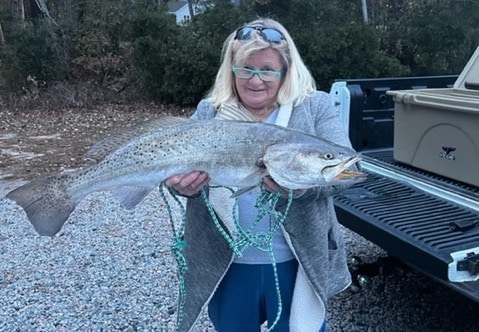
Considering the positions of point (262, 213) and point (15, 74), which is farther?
point (15, 74)

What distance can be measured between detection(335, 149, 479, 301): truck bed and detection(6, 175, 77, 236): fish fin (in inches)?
68.1

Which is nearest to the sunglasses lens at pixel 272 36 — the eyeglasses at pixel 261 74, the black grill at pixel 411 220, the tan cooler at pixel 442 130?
the eyeglasses at pixel 261 74

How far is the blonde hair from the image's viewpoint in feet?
7.84

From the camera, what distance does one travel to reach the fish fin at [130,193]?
2.33 meters

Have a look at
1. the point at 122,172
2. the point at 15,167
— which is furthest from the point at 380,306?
the point at 15,167

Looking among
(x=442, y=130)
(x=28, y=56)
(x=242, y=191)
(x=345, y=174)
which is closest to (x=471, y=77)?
(x=442, y=130)

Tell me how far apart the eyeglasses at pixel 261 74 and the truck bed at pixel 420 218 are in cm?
125

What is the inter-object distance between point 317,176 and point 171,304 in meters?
2.81

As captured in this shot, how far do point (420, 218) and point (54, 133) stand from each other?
37.3 ft

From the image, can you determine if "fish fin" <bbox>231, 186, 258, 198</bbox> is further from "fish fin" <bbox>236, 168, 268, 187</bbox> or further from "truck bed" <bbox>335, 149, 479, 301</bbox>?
"truck bed" <bbox>335, 149, 479, 301</bbox>

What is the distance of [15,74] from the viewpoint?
1861cm

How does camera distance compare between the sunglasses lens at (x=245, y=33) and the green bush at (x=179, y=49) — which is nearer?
the sunglasses lens at (x=245, y=33)

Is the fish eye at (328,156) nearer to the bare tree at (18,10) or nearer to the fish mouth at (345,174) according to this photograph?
the fish mouth at (345,174)

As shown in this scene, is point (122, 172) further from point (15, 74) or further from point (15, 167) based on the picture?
point (15, 74)
